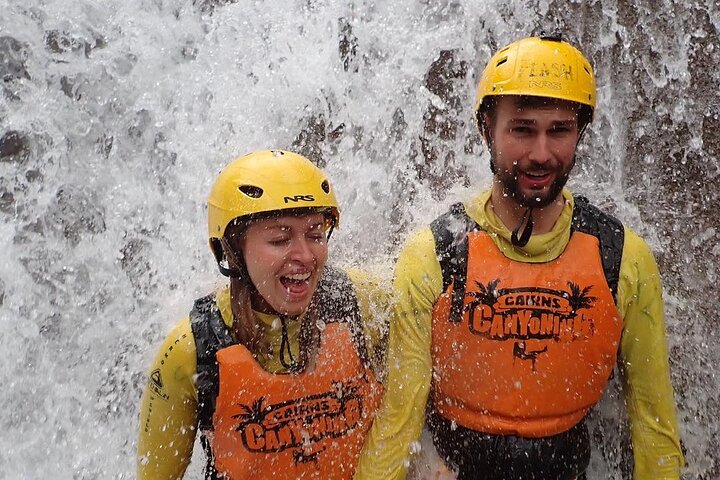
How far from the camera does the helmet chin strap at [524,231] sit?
3.04m

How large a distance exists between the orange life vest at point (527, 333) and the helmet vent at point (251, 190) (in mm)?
878

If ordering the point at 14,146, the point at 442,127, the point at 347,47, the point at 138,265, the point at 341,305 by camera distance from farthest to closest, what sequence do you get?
the point at 14,146
the point at 138,265
the point at 347,47
the point at 442,127
the point at 341,305

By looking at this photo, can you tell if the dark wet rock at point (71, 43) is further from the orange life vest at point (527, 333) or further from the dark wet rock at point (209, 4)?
the orange life vest at point (527, 333)

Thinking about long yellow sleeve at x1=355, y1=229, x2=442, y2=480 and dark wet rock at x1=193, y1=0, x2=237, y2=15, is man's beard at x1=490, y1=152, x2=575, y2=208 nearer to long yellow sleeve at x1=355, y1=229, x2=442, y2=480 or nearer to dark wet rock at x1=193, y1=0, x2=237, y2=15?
long yellow sleeve at x1=355, y1=229, x2=442, y2=480

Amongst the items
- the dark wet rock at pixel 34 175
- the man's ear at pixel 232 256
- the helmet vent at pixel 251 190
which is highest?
the helmet vent at pixel 251 190

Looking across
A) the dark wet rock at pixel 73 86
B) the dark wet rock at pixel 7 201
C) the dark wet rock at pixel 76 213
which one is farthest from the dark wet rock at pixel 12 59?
the dark wet rock at pixel 76 213

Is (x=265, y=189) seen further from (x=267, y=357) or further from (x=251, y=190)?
(x=267, y=357)

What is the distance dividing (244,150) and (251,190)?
246 centimetres

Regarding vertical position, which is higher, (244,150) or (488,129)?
(488,129)

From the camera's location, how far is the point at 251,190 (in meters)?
3.10

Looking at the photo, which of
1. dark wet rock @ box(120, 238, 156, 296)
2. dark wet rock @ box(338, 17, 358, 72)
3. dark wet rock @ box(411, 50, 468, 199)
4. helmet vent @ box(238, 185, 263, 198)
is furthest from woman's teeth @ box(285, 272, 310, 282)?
dark wet rock @ box(120, 238, 156, 296)

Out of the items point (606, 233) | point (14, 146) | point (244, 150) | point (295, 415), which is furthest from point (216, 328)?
point (14, 146)

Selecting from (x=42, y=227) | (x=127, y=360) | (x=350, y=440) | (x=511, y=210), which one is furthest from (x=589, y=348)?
(x=42, y=227)

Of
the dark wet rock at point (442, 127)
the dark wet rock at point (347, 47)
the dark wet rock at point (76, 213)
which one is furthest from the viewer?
the dark wet rock at point (76, 213)
